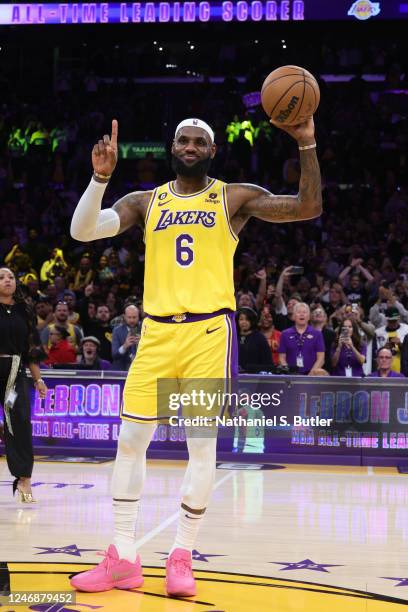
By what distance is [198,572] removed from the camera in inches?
220

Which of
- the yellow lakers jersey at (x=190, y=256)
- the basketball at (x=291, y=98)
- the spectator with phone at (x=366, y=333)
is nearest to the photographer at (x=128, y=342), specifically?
the spectator with phone at (x=366, y=333)

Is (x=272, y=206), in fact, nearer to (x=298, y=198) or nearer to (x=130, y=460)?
(x=298, y=198)

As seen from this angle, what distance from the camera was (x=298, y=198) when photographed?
16.7 ft

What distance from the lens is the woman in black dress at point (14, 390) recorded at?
8.12m

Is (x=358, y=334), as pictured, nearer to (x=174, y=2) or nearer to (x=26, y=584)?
(x=26, y=584)

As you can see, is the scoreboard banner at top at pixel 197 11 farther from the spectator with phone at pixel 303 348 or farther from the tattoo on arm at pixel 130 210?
the tattoo on arm at pixel 130 210

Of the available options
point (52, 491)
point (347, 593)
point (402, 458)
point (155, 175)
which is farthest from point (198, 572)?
point (155, 175)

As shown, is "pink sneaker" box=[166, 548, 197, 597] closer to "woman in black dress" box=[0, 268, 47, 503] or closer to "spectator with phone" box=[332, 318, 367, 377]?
"woman in black dress" box=[0, 268, 47, 503]

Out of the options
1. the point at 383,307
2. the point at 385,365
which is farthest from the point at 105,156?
the point at 383,307

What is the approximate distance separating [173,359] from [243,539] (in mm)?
2072

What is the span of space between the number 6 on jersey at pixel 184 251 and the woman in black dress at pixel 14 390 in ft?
10.6

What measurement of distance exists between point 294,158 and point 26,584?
51.2 feet

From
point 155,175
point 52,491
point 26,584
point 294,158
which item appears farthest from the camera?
point 155,175

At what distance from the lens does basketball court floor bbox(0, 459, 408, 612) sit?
497 cm
